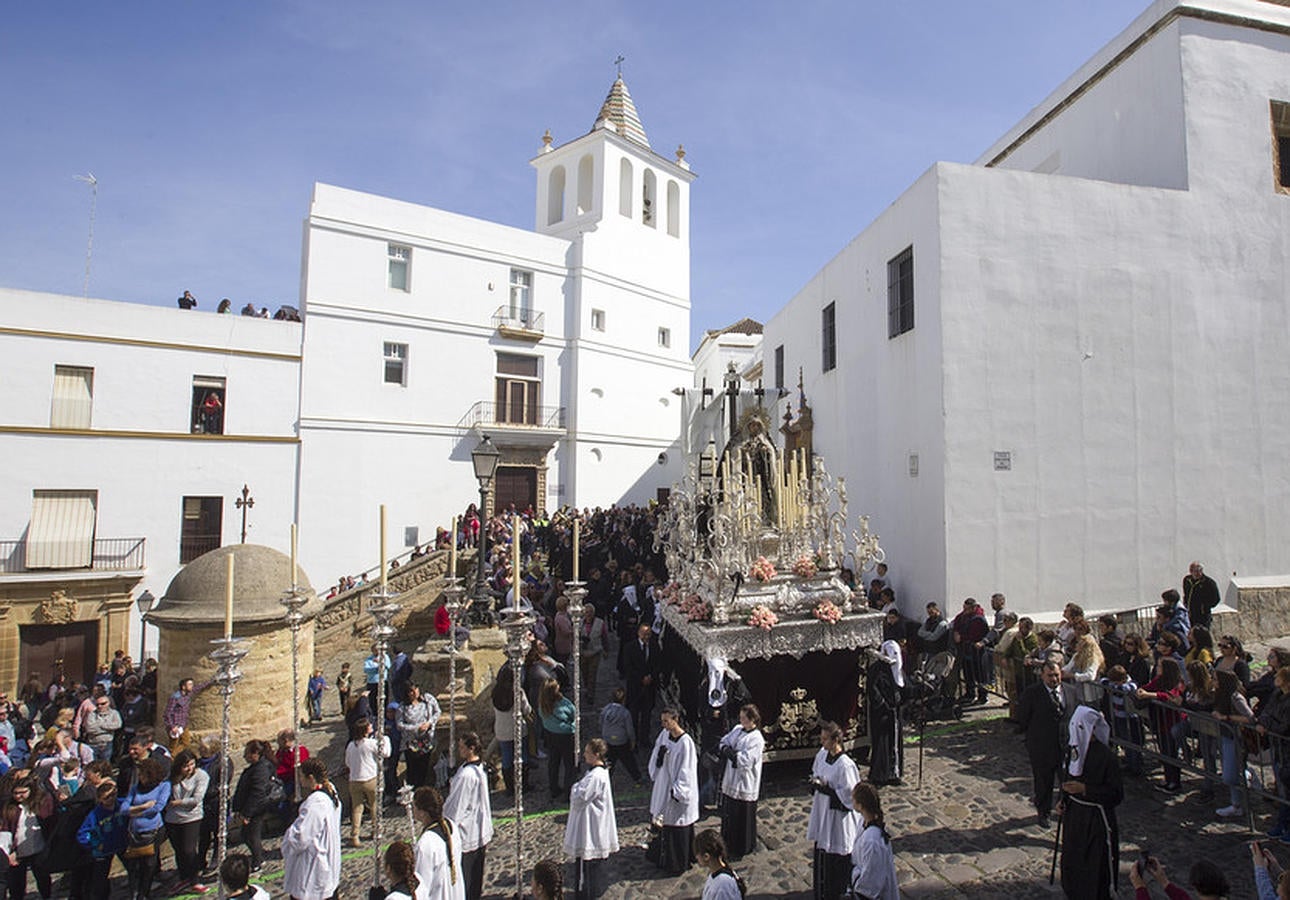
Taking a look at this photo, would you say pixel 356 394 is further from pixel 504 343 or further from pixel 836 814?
pixel 836 814

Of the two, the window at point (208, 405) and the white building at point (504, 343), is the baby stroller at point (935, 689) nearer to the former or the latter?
the white building at point (504, 343)

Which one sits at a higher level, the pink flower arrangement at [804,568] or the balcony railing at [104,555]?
the pink flower arrangement at [804,568]

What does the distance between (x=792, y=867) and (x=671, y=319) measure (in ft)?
87.8

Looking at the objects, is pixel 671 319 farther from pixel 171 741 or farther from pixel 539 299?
pixel 171 741

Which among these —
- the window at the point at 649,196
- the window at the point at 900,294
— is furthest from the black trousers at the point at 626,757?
the window at the point at 649,196

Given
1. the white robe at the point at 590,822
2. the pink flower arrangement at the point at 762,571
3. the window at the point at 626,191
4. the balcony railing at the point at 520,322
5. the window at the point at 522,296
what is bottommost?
the white robe at the point at 590,822

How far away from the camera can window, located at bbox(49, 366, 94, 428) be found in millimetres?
20266

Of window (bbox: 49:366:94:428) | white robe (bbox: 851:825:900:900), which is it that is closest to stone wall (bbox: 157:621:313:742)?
white robe (bbox: 851:825:900:900)

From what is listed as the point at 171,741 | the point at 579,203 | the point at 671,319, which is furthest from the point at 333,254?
the point at 171,741

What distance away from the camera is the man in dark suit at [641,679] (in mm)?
9609

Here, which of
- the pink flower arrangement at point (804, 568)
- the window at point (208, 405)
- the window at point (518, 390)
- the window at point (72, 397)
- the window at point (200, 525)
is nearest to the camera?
the pink flower arrangement at point (804, 568)

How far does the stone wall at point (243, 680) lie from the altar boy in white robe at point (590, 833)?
661 centimetres

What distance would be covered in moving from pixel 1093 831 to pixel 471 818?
4892 mm

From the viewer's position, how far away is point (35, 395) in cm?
1997
